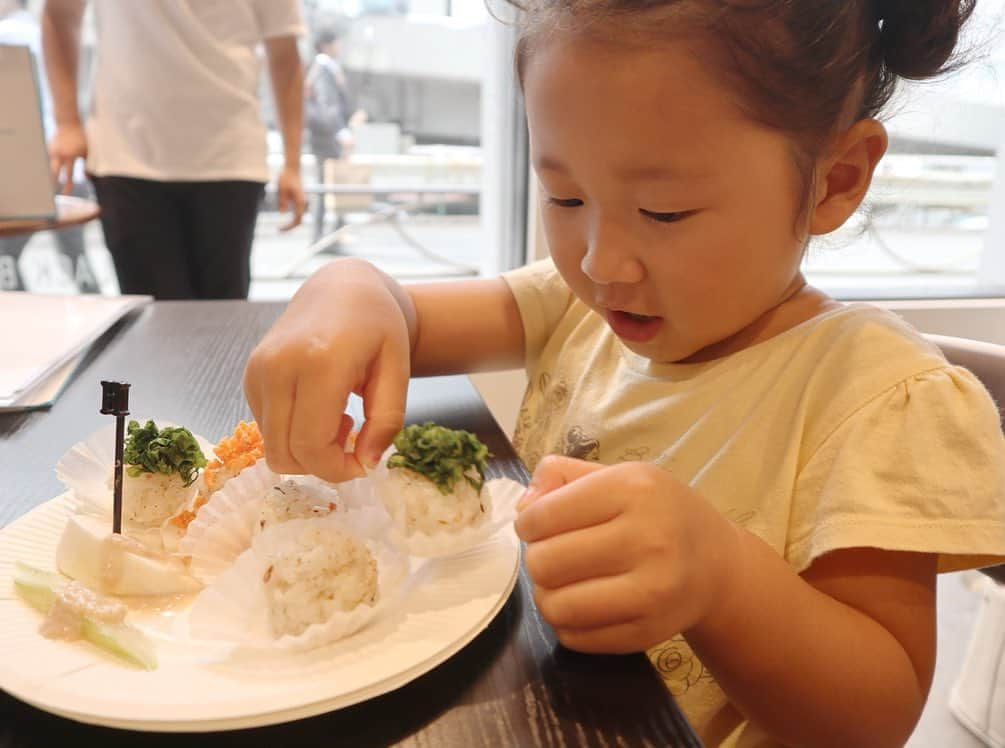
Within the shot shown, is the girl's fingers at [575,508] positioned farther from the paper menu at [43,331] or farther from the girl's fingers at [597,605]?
the paper menu at [43,331]

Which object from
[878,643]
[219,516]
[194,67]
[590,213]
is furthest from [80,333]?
[878,643]

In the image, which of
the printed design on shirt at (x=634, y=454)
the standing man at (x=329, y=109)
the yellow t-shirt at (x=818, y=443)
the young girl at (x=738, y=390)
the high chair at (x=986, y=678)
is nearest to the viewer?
the young girl at (x=738, y=390)

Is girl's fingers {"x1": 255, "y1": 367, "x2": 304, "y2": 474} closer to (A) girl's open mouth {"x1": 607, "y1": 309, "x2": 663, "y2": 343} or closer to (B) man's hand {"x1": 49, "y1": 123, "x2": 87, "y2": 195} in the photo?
(A) girl's open mouth {"x1": 607, "y1": 309, "x2": 663, "y2": 343}

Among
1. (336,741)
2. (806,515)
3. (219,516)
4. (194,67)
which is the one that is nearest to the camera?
(336,741)

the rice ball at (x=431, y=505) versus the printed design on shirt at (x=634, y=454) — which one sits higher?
the rice ball at (x=431, y=505)

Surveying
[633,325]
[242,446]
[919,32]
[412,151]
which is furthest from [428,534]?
[412,151]

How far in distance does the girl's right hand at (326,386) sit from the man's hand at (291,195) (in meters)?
1.36

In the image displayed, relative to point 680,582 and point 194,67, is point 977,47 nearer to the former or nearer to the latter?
point 680,582

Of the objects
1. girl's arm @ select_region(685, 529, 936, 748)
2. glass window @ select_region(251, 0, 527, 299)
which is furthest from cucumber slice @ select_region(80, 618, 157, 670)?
glass window @ select_region(251, 0, 527, 299)

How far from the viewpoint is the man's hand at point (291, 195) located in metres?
2.00

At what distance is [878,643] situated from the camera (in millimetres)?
560

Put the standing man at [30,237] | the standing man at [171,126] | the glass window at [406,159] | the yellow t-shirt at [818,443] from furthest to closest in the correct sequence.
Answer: the glass window at [406,159], the standing man at [30,237], the standing man at [171,126], the yellow t-shirt at [818,443]

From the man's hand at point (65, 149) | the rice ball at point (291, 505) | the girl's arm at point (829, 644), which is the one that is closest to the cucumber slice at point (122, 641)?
the rice ball at point (291, 505)

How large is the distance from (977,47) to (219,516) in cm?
82
